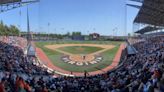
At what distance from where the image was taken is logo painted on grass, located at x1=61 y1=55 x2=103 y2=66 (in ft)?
196

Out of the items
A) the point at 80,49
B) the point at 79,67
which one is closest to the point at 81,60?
the point at 79,67

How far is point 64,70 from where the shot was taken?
5491 cm

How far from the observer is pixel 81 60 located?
62250 millimetres

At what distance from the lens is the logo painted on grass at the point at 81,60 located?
5974cm

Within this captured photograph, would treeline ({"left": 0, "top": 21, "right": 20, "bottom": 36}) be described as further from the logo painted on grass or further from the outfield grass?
the logo painted on grass

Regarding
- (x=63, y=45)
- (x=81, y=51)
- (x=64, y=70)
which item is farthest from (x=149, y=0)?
(x=63, y=45)

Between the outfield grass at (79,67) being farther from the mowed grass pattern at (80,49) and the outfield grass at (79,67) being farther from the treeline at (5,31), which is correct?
the treeline at (5,31)

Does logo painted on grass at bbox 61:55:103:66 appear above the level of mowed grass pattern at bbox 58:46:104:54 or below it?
below

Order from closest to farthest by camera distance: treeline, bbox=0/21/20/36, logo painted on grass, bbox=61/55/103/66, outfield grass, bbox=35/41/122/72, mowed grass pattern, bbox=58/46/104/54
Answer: outfield grass, bbox=35/41/122/72 < logo painted on grass, bbox=61/55/103/66 < mowed grass pattern, bbox=58/46/104/54 < treeline, bbox=0/21/20/36

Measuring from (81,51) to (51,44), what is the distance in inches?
383

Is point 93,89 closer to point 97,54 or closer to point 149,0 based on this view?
point 149,0

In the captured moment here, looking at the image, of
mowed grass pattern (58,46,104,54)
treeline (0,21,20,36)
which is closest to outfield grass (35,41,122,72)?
mowed grass pattern (58,46,104,54)

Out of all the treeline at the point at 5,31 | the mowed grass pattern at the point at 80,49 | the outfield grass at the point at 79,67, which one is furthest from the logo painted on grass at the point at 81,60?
the treeline at the point at 5,31

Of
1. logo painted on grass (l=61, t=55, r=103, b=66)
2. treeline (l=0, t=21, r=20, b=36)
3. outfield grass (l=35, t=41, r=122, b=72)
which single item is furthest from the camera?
treeline (l=0, t=21, r=20, b=36)
